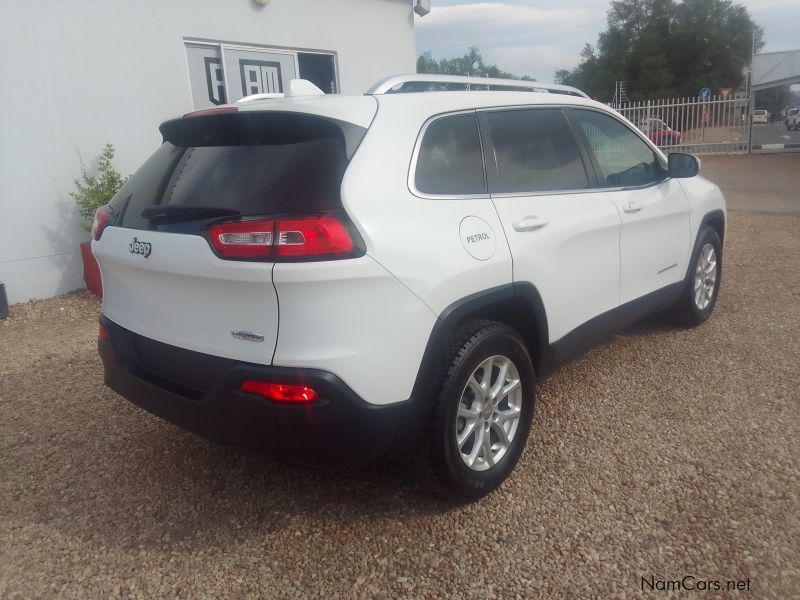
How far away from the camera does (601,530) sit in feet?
8.80

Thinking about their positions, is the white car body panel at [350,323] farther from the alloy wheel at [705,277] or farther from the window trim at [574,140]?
the alloy wheel at [705,277]

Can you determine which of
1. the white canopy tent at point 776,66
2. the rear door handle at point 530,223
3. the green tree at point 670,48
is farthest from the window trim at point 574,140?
the green tree at point 670,48

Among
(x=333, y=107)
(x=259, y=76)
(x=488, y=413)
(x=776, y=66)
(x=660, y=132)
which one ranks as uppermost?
(x=776, y=66)

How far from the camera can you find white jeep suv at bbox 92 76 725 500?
230cm

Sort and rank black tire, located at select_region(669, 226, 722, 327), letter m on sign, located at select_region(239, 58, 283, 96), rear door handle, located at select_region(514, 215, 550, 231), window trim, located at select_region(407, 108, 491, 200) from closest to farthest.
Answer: window trim, located at select_region(407, 108, 491, 200) < rear door handle, located at select_region(514, 215, 550, 231) < black tire, located at select_region(669, 226, 722, 327) < letter m on sign, located at select_region(239, 58, 283, 96)

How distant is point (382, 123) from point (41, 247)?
5095 mm

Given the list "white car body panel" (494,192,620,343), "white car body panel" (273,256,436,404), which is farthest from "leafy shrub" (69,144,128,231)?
"white car body panel" (273,256,436,404)

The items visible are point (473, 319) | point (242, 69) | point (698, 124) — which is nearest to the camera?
point (473, 319)

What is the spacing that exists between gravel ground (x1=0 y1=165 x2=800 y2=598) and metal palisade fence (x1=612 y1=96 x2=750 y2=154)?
18.3 m

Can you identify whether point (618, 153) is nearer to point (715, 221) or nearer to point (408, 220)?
point (715, 221)

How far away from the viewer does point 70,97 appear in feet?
21.0

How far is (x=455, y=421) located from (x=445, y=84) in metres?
1.77

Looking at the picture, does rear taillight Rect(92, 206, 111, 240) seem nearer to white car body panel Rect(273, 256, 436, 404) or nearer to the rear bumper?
the rear bumper

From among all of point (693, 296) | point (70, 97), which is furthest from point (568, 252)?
point (70, 97)
